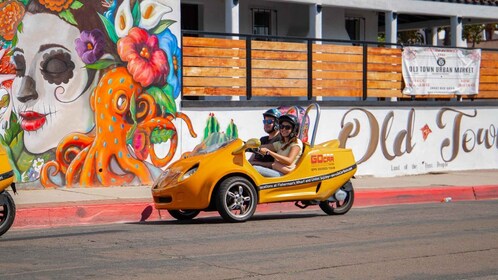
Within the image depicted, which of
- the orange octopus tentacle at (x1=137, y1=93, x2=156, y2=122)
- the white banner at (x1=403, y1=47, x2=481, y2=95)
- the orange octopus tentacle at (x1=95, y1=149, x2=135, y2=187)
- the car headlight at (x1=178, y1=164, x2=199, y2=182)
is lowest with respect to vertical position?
the orange octopus tentacle at (x1=95, y1=149, x2=135, y2=187)

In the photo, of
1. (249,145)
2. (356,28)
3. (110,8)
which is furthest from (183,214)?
(356,28)

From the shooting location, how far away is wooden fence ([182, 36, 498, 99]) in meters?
17.8

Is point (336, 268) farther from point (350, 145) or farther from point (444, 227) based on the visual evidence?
point (350, 145)

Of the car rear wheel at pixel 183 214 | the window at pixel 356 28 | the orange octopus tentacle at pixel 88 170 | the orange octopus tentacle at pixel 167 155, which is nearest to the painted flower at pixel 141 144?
the orange octopus tentacle at pixel 167 155

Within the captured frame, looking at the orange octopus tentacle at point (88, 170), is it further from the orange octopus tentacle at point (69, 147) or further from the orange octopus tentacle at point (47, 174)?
the orange octopus tentacle at point (47, 174)

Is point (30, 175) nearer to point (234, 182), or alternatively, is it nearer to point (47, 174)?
point (47, 174)

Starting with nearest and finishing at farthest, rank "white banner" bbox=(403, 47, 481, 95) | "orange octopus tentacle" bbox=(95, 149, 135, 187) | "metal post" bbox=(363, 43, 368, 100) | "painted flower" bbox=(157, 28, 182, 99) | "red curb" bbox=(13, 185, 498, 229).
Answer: "red curb" bbox=(13, 185, 498, 229), "orange octopus tentacle" bbox=(95, 149, 135, 187), "painted flower" bbox=(157, 28, 182, 99), "metal post" bbox=(363, 43, 368, 100), "white banner" bbox=(403, 47, 481, 95)

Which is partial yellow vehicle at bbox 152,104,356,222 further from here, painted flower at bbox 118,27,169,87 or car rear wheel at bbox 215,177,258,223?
painted flower at bbox 118,27,169,87

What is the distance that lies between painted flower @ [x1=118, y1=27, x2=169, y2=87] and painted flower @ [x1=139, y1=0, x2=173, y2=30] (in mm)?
173

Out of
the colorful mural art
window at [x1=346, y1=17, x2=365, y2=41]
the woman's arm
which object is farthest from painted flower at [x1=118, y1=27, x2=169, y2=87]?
window at [x1=346, y1=17, x2=365, y2=41]

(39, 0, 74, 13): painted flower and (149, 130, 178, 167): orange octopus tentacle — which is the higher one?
(39, 0, 74, 13): painted flower

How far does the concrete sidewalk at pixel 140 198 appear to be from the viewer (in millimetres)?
12938

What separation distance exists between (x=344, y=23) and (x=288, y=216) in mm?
12772

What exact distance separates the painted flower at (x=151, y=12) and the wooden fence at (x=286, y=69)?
70 centimetres
